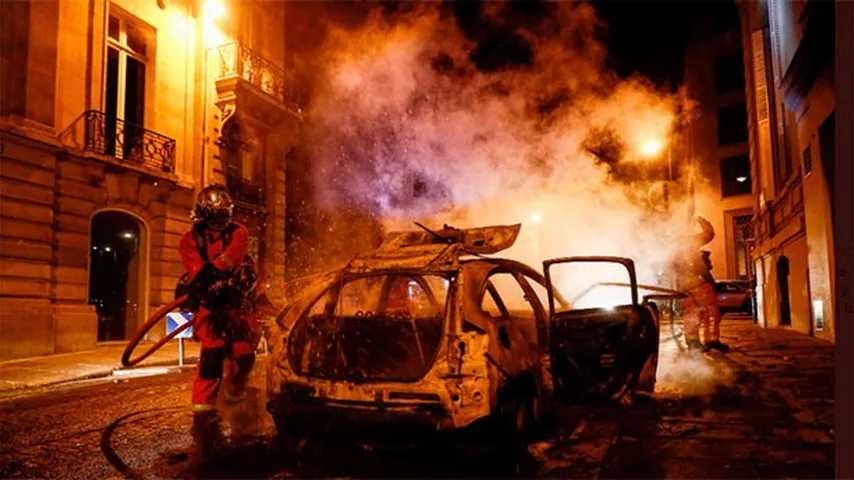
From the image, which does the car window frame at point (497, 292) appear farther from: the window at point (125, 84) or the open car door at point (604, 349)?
the window at point (125, 84)

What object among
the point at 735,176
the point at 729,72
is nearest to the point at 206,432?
the point at 735,176

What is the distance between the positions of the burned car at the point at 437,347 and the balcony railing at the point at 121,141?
11.1m

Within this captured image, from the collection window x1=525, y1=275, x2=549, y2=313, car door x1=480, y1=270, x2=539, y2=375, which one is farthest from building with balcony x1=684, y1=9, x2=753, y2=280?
car door x1=480, y1=270, x2=539, y2=375

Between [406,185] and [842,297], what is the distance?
50.2ft

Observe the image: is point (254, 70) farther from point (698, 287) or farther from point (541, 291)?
point (698, 287)

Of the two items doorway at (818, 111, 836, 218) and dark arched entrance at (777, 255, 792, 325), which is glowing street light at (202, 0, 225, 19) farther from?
dark arched entrance at (777, 255, 792, 325)

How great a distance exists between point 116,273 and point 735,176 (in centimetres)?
3184

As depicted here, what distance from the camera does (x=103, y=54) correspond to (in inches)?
561

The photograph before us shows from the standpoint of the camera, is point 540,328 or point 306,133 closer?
point 540,328

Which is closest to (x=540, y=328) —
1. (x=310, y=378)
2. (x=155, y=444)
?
(x=310, y=378)

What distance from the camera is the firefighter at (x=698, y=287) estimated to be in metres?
9.36

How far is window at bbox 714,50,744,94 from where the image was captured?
3372 centimetres

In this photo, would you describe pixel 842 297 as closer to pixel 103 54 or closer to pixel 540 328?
pixel 540 328

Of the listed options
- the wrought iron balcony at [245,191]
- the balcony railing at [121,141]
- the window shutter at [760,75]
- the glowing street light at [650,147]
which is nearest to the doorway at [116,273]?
the balcony railing at [121,141]
